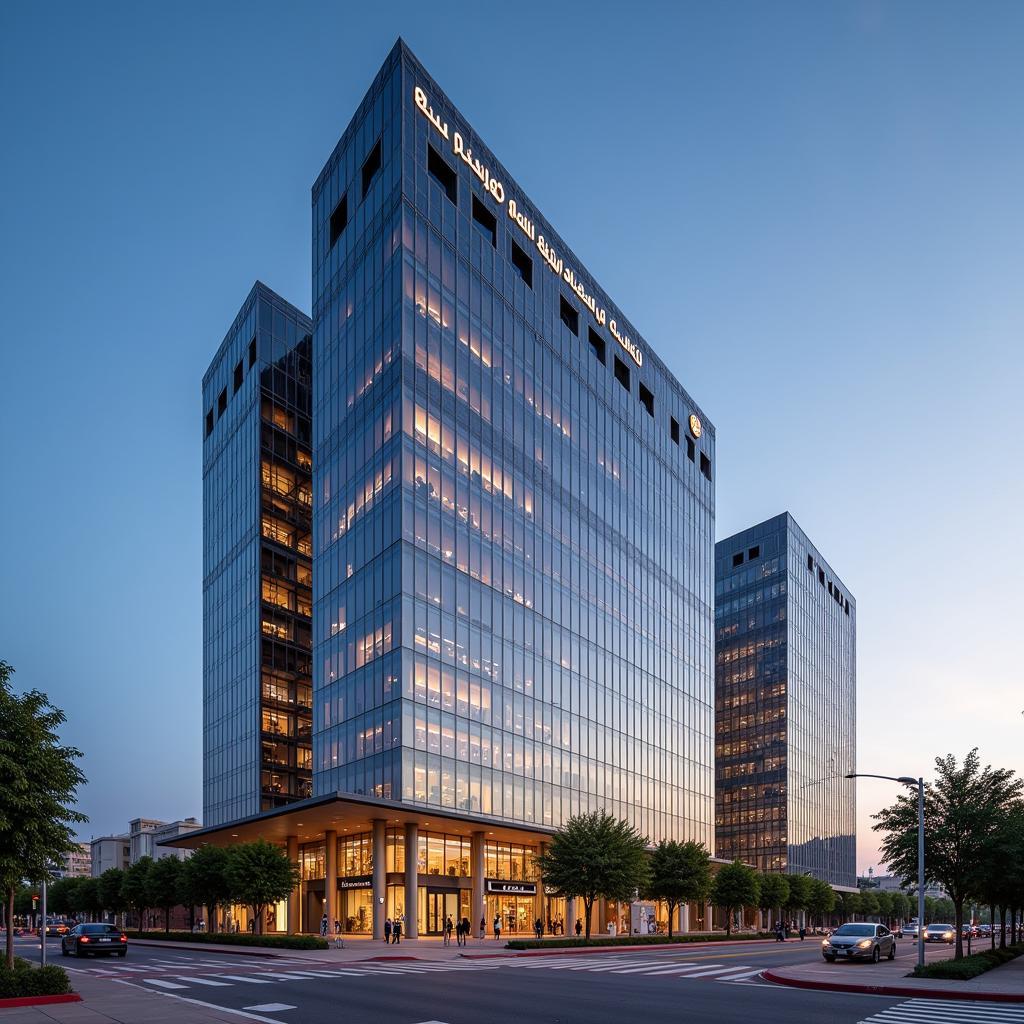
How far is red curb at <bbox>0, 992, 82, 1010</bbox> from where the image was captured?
71.8ft

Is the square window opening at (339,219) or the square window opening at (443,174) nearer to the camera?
the square window opening at (443,174)

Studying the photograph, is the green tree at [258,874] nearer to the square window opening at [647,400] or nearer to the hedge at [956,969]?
the hedge at [956,969]

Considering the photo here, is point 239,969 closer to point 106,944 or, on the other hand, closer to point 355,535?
point 106,944

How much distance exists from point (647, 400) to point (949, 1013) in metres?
81.8

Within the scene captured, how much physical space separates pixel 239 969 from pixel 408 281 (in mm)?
42433

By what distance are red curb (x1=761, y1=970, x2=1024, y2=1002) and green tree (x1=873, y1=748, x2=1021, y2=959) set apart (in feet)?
32.5

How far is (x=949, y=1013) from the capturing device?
2100 cm

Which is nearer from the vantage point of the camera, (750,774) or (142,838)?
(750,774)

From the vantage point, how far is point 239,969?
1379 inches

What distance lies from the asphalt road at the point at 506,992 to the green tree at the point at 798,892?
71.8 meters

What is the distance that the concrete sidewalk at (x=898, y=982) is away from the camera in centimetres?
2486

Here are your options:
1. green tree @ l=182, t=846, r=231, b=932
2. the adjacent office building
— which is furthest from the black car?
green tree @ l=182, t=846, r=231, b=932

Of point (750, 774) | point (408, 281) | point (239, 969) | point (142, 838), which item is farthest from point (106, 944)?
point (142, 838)

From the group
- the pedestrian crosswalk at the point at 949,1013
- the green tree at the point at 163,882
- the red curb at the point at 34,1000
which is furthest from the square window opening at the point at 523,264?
the red curb at the point at 34,1000
